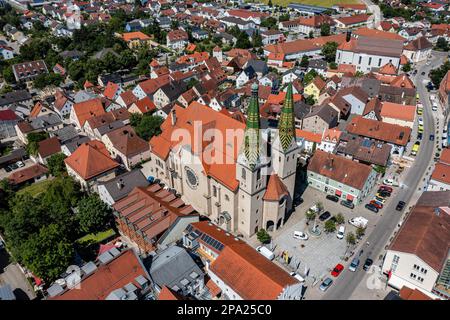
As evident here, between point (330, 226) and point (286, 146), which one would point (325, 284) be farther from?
point (286, 146)

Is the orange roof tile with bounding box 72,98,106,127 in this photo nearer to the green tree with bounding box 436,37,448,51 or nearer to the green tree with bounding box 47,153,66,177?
the green tree with bounding box 47,153,66,177

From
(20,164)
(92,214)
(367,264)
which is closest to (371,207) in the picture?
(367,264)

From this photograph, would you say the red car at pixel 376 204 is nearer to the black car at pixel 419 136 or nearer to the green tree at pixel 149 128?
the black car at pixel 419 136

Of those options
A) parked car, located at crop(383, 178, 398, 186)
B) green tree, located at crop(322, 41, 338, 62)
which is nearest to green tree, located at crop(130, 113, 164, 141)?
parked car, located at crop(383, 178, 398, 186)

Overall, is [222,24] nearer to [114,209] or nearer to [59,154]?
[59,154]

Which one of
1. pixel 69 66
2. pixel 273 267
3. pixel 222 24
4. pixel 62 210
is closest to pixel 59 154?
pixel 62 210

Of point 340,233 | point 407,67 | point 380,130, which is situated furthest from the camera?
point 407,67

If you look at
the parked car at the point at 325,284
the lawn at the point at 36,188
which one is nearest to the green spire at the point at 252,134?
the parked car at the point at 325,284
